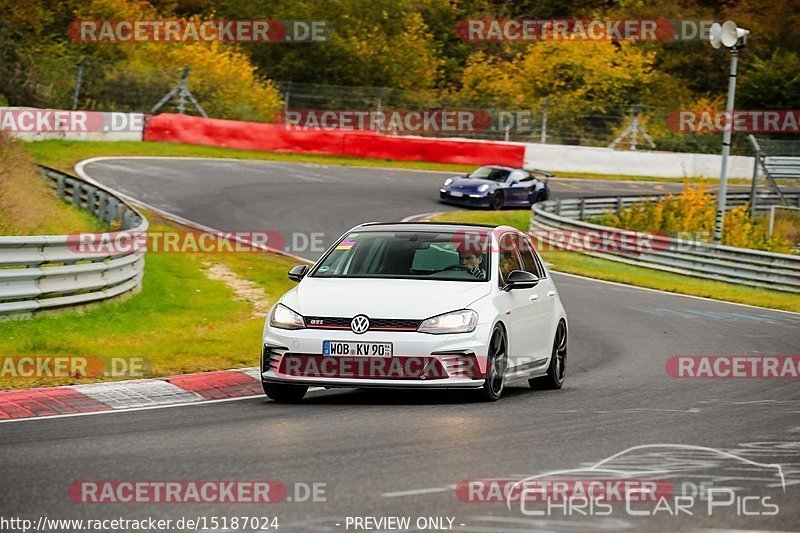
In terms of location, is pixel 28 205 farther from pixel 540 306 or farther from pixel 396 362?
pixel 396 362

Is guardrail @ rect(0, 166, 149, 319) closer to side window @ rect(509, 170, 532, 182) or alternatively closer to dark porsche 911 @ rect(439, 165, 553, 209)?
dark porsche 911 @ rect(439, 165, 553, 209)

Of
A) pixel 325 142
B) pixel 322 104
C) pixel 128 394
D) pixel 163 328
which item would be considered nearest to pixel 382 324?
pixel 128 394

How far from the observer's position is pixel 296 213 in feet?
101

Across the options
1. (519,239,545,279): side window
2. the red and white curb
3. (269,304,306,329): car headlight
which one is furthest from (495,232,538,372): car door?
the red and white curb

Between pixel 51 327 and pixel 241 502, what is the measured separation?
8429mm

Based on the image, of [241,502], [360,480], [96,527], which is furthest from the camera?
[360,480]

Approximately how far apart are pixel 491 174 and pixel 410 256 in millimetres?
25936

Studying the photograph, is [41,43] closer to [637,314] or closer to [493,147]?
[493,147]

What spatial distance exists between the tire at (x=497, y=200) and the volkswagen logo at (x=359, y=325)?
25864mm

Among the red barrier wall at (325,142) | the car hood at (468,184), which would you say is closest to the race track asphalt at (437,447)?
the car hood at (468,184)

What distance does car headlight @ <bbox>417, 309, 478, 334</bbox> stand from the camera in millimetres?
10328

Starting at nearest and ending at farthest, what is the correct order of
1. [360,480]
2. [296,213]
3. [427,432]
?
[360,480]
[427,432]
[296,213]

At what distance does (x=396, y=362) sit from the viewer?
10242 millimetres

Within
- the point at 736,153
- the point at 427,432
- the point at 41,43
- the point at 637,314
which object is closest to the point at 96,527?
the point at 427,432
